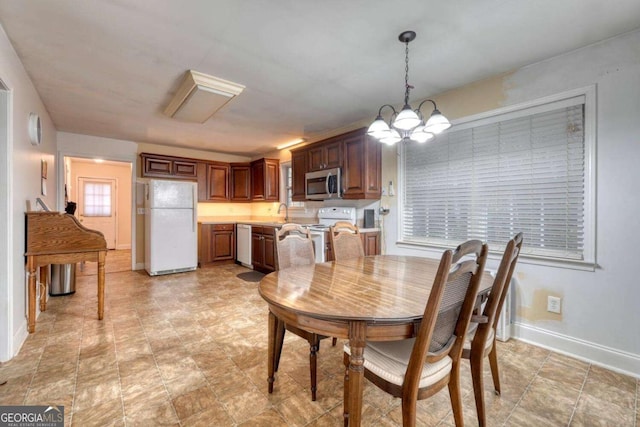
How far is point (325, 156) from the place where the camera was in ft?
13.6

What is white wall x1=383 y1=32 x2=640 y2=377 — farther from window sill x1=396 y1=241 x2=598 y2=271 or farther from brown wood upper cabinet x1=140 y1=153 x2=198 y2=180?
brown wood upper cabinet x1=140 y1=153 x2=198 y2=180

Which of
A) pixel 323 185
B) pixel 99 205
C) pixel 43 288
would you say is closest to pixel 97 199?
pixel 99 205

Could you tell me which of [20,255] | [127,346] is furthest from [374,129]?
[20,255]

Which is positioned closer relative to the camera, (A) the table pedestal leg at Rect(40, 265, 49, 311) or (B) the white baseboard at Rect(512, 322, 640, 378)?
(B) the white baseboard at Rect(512, 322, 640, 378)

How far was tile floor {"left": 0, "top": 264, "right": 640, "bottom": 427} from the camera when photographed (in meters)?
1.54

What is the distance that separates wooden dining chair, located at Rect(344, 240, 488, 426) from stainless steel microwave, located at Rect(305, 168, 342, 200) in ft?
8.78

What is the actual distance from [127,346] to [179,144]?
3.95 metres

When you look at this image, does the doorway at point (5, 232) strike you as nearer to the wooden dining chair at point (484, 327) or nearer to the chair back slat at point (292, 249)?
the chair back slat at point (292, 249)

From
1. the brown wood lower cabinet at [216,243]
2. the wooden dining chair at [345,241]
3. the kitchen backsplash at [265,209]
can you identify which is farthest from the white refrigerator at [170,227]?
the wooden dining chair at [345,241]

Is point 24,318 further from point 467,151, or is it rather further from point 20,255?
point 467,151

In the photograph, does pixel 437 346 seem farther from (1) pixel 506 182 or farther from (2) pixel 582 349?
(1) pixel 506 182

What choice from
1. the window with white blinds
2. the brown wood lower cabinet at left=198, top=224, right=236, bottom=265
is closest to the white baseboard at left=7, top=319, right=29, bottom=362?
the brown wood lower cabinet at left=198, top=224, right=236, bottom=265

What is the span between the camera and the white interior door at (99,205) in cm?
705

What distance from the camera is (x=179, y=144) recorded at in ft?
17.5
